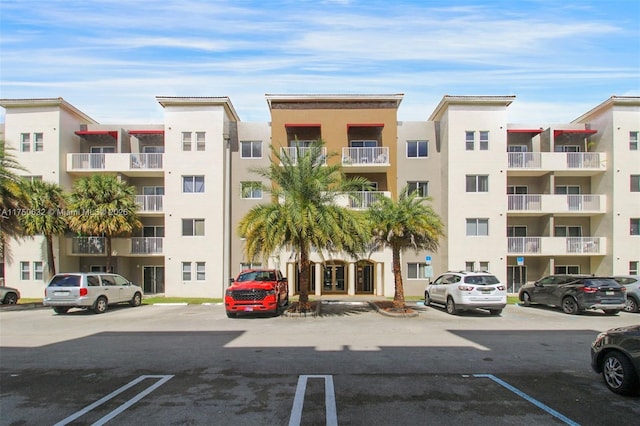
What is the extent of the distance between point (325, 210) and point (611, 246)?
68.8 feet

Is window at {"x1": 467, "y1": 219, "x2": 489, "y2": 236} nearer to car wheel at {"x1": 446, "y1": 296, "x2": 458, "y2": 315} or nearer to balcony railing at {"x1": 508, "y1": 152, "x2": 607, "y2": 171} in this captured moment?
balcony railing at {"x1": 508, "y1": 152, "x2": 607, "y2": 171}

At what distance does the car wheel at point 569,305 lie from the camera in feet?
60.7

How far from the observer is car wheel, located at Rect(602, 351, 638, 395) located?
21.9ft

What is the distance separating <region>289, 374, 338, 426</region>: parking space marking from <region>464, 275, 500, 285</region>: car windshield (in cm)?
1148

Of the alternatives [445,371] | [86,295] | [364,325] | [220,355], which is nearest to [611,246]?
[364,325]

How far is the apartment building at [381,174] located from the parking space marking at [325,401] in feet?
61.7

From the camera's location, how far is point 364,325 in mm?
15039

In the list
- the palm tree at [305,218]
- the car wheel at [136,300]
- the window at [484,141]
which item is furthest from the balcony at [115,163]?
the window at [484,141]

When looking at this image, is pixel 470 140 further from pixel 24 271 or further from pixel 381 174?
pixel 24 271

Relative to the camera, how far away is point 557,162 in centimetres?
2767

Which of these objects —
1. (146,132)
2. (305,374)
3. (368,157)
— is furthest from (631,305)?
(146,132)

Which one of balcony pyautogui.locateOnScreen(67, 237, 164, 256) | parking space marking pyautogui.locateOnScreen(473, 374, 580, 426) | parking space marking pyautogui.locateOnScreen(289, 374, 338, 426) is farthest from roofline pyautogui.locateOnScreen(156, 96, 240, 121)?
parking space marking pyautogui.locateOnScreen(473, 374, 580, 426)

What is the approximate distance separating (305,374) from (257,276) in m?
A: 10.7

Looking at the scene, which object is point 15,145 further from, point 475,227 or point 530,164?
point 530,164
